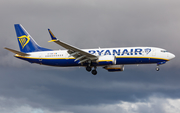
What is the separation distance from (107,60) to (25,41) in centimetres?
2214

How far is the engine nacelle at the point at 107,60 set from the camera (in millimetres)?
61656

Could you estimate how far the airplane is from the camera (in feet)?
204

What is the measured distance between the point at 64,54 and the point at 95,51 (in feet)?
22.8

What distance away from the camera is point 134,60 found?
204ft

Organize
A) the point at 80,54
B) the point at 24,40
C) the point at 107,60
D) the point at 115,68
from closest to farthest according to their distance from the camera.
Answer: the point at 107,60 < the point at 80,54 < the point at 115,68 < the point at 24,40

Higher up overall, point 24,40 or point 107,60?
point 24,40

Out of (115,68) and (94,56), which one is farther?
(115,68)

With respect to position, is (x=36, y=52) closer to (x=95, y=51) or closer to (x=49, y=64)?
(x=49, y=64)

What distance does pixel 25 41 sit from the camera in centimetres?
7244

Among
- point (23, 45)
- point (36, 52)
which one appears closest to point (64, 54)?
point (36, 52)

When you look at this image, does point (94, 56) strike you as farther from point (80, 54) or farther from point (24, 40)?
point (24, 40)

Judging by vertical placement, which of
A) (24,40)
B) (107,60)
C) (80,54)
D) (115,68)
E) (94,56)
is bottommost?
(115,68)

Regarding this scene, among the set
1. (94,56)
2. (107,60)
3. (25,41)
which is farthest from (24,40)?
(107,60)

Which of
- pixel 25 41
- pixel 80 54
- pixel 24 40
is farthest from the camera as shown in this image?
pixel 24 40
